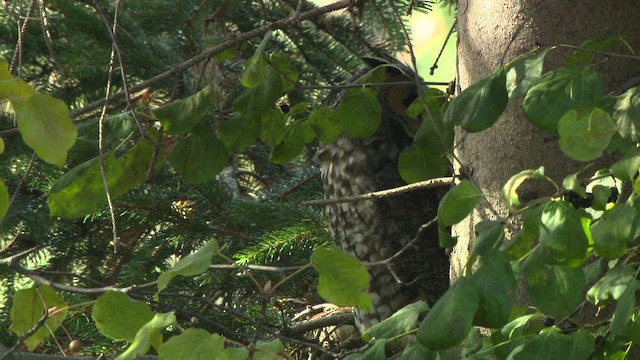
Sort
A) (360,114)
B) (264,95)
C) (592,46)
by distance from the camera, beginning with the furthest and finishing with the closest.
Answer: (360,114), (264,95), (592,46)

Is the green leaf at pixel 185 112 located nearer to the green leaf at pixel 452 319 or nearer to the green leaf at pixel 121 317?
the green leaf at pixel 121 317

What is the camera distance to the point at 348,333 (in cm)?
229

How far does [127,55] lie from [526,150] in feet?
4.34

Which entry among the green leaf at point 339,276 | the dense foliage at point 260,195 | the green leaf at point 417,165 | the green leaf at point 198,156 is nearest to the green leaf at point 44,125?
the dense foliage at point 260,195

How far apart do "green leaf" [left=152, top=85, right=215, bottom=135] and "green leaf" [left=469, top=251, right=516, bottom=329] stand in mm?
539

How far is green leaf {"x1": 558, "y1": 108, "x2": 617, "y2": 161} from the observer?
0.89 meters

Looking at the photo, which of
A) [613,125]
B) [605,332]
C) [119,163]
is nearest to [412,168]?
[119,163]

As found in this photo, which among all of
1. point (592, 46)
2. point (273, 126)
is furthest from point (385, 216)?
point (592, 46)

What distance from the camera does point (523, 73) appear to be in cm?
106

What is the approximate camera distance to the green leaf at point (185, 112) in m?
1.33

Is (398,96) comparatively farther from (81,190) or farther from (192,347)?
(192,347)

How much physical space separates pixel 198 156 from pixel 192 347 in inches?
21.8

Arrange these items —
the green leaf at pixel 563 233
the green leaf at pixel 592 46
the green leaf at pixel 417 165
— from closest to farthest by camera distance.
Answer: the green leaf at pixel 563 233 → the green leaf at pixel 592 46 → the green leaf at pixel 417 165

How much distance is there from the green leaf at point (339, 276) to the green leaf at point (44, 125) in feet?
0.84
